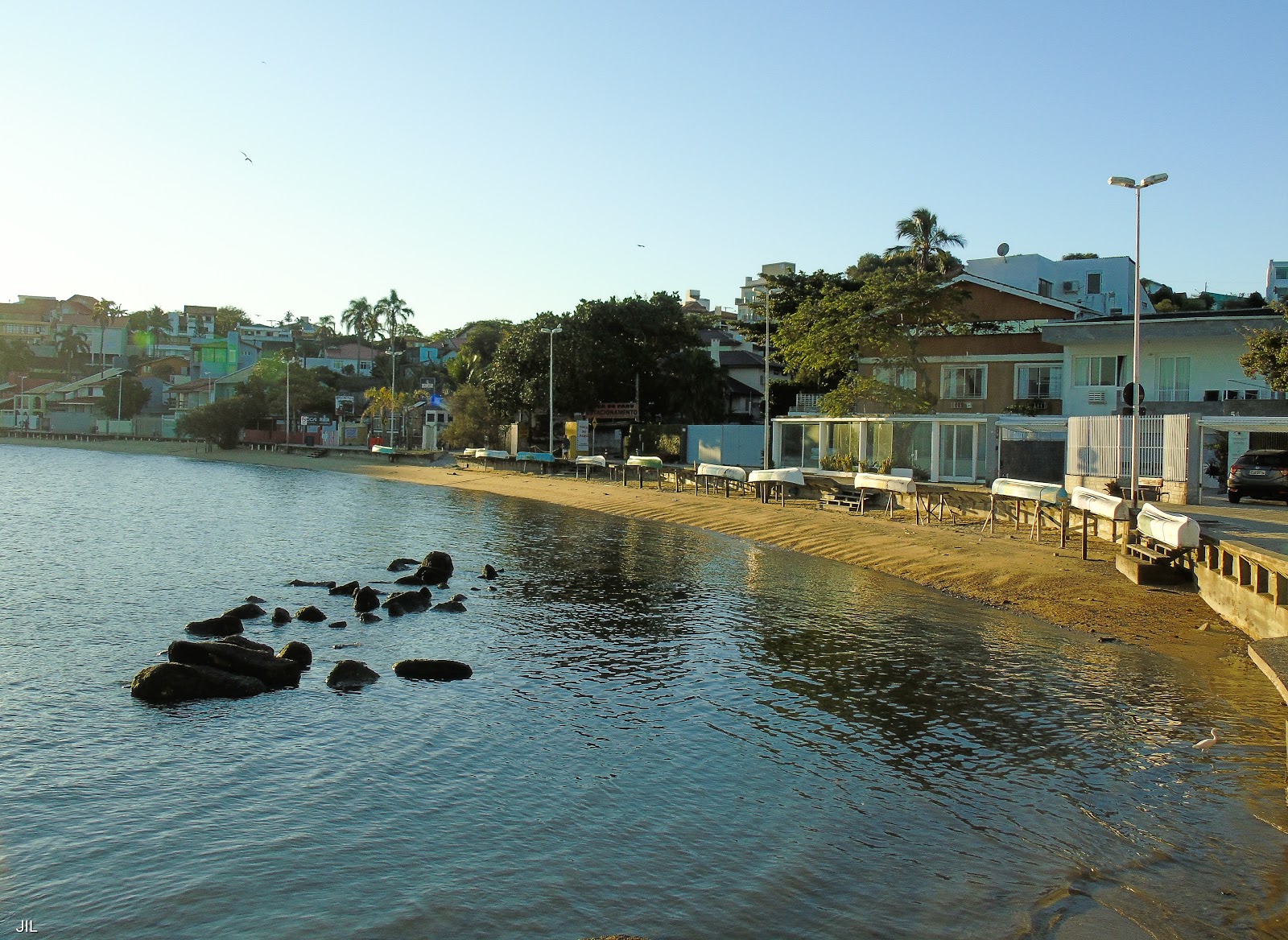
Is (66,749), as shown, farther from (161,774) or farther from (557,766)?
(557,766)

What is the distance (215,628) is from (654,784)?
1168 cm

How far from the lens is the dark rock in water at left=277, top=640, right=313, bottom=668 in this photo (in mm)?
16875

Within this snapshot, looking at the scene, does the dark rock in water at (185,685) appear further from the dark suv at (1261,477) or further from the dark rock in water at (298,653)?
the dark suv at (1261,477)

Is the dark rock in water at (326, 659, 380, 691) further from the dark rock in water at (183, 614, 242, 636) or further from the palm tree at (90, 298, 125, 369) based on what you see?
the palm tree at (90, 298, 125, 369)

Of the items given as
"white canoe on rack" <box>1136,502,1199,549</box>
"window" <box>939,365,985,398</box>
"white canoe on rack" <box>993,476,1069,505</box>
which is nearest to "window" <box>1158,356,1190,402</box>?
"window" <box>939,365,985,398</box>

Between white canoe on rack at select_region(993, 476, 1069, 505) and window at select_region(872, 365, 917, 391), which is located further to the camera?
window at select_region(872, 365, 917, 391)

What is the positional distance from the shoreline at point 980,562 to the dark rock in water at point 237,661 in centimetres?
1405

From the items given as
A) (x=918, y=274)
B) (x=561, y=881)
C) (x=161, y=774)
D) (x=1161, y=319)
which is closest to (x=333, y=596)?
(x=161, y=774)

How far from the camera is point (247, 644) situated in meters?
17.5

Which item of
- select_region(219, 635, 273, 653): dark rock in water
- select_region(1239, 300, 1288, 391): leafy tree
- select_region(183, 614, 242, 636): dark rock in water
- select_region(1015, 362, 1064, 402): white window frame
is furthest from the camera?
select_region(1015, 362, 1064, 402): white window frame

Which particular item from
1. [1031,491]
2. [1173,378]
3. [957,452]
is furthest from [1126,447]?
[1173,378]

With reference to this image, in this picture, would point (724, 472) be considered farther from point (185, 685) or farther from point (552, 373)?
point (185, 685)

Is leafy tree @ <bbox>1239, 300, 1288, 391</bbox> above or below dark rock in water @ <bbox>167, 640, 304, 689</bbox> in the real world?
above

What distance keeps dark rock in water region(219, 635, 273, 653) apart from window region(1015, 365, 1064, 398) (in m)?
40.7
